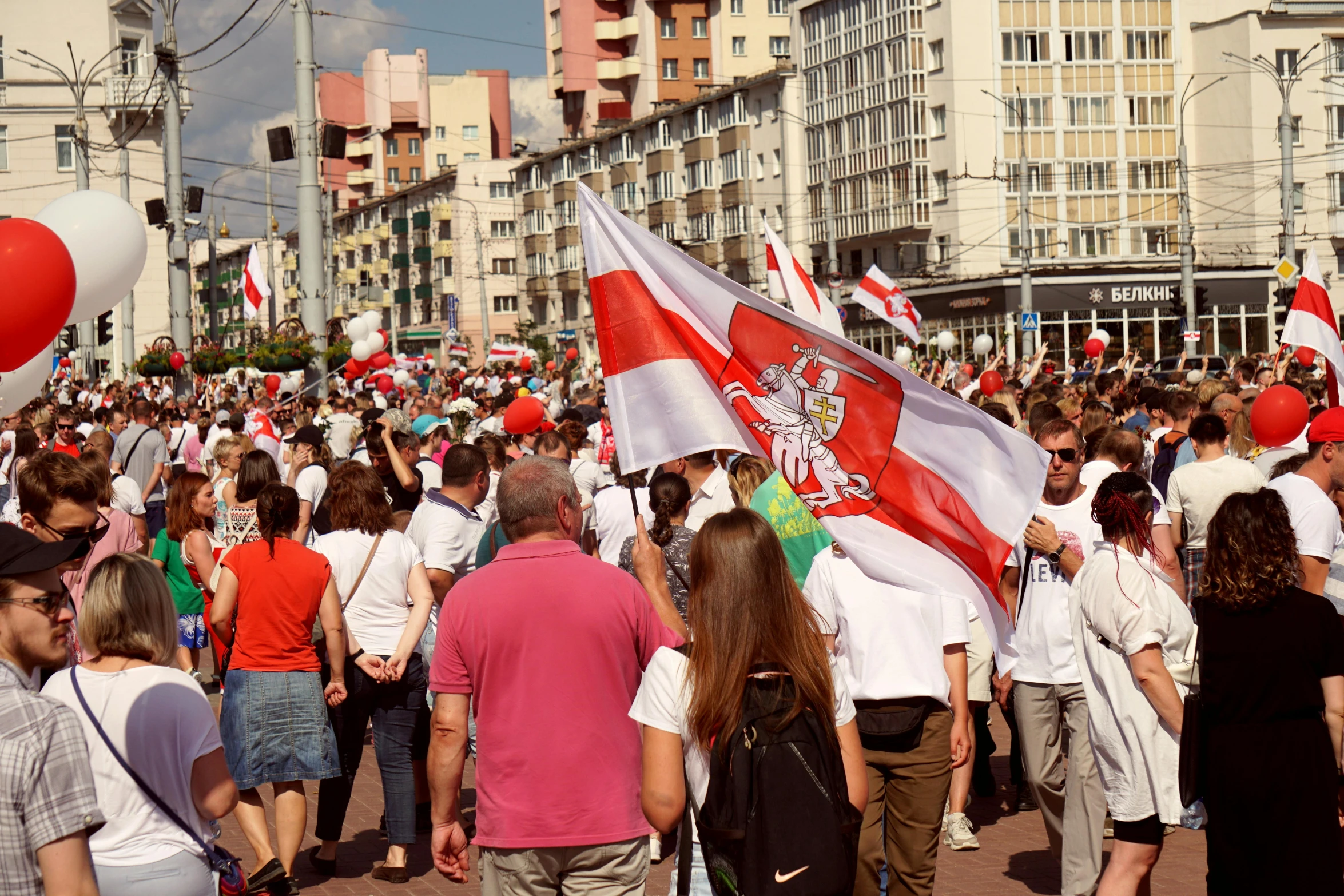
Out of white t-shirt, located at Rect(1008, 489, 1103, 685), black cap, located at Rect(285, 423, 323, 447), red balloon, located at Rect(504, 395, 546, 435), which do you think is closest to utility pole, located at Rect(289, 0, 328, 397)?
black cap, located at Rect(285, 423, 323, 447)

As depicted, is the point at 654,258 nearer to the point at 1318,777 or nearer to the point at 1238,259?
the point at 1318,777

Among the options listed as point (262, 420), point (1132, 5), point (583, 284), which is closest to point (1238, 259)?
point (1132, 5)

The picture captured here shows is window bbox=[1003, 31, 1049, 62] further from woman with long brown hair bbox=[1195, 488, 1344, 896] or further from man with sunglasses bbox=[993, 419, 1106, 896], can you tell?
woman with long brown hair bbox=[1195, 488, 1344, 896]

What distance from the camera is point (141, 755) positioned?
432 cm

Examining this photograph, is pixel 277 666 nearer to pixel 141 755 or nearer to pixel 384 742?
Answer: pixel 384 742

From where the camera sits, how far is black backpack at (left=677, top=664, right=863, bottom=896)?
3975mm

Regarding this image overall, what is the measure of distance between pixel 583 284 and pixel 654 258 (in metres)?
86.6

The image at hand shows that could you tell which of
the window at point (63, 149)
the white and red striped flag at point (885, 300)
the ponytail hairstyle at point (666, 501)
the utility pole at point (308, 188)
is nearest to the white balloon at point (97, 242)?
the ponytail hairstyle at point (666, 501)

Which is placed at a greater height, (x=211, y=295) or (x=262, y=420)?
(x=211, y=295)

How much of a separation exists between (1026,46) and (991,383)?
51.9 metres

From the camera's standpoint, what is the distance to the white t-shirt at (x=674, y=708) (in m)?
4.12

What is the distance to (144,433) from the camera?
15.1 metres

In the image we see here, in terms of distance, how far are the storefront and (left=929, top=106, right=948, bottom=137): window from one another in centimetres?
606

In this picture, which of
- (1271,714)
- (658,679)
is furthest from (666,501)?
(658,679)
